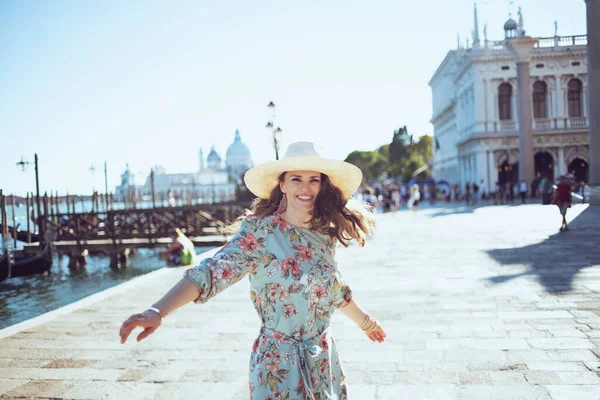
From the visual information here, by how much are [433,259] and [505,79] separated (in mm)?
31868

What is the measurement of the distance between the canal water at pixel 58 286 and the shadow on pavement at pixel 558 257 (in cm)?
935

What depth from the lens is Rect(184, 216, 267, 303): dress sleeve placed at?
228 centimetres

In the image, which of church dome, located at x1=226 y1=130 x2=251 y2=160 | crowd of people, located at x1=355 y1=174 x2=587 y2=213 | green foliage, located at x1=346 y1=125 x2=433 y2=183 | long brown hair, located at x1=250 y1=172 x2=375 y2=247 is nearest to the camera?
long brown hair, located at x1=250 y1=172 x2=375 y2=247

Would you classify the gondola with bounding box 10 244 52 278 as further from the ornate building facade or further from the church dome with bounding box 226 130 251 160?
the church dome with bounding box 226 130 251 160

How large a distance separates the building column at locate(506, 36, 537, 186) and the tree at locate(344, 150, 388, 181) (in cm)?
6463

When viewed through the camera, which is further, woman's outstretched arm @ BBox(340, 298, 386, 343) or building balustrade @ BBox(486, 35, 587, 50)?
building balustrade @ BBox(486, 35, 587, 50)

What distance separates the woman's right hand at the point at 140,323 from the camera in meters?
1.96

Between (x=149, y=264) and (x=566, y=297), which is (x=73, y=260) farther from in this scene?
(x=566, y=297)

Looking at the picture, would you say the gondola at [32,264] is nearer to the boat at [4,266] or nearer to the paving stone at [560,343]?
the boat at [4,266]

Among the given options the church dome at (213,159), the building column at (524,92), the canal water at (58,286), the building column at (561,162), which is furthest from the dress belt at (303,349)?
the church dome at (213,159)

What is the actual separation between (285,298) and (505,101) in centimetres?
3981

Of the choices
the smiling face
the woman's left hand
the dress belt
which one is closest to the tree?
the woman's left hand

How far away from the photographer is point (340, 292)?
8.55 ft

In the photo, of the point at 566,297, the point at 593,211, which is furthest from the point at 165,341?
the point at 593,211
